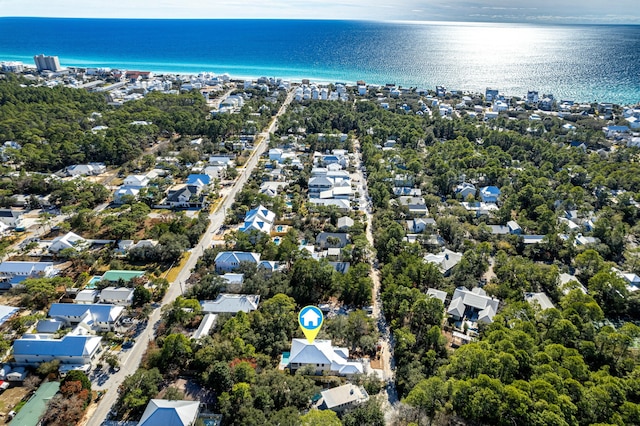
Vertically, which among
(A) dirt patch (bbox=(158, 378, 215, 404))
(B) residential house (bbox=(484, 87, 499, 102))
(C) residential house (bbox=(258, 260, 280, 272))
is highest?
(B) residential house (bbox=(484, 87, 499, 102))

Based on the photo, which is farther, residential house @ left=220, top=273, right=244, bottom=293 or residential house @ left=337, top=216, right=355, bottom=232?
residential house @ left=337, top=216, right=355, bottom=232

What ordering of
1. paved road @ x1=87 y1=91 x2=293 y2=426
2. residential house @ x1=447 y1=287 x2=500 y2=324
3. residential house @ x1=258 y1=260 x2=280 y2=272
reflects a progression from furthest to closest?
residential house @ x1=258 y1=260 x2=280 y2=272 < residential house @ x1=447 y1=287 x2=500 y2=324 < paved road @ x1=87 y1=91 x2=293 y2=426

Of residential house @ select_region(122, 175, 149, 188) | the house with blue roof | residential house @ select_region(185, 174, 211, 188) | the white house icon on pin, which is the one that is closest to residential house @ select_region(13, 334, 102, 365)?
the white house icon on pin

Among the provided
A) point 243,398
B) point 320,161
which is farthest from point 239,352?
point 320,161

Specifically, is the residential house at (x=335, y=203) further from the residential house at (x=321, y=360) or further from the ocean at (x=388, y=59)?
the ocean at (x=388, y=59)

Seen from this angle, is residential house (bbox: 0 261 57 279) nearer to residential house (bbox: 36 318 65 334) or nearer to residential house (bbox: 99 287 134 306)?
residential house (bbox: 99 287 134 306)

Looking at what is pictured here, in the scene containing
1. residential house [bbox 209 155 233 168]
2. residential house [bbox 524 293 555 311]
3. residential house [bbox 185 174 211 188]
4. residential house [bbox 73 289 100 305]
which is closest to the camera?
residential house [bbox 524 293 555 311]

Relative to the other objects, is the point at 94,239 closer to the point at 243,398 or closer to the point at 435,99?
the point at 243,398
